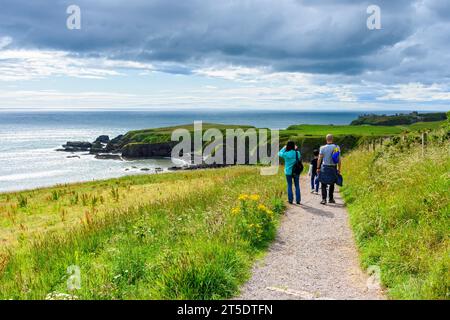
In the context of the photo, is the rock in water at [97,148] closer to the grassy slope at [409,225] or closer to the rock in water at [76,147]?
the rock in water at [76,147]

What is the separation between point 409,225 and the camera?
334 inches

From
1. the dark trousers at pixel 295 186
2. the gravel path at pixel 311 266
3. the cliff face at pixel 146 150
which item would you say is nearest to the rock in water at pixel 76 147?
the cliff face at pixel 146 150

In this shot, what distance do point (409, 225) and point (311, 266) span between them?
2425 millimetres

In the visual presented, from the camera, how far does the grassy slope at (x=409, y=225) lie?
243 inches

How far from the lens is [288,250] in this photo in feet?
29.6

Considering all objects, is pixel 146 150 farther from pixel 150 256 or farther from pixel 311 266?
pixel 311 266

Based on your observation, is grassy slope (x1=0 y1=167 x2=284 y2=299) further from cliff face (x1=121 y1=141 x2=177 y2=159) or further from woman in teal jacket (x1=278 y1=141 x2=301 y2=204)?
cliff face (x1=121 y1=141 x2=177 y2=159)

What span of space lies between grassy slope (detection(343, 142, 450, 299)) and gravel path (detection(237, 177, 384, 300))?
40 cm

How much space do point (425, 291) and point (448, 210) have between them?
3.26m

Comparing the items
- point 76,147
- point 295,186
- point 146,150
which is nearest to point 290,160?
point 295,186

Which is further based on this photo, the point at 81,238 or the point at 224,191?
the point at 224,191

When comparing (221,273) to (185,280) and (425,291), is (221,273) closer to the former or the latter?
(185,280)

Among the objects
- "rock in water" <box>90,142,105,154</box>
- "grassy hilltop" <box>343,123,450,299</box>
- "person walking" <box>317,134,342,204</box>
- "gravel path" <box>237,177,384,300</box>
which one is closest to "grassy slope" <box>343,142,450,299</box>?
"grassy hilltop" <box>343,123,450,299</box>
